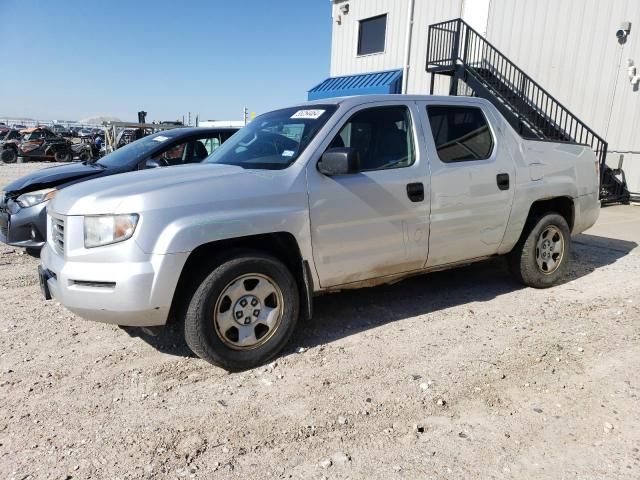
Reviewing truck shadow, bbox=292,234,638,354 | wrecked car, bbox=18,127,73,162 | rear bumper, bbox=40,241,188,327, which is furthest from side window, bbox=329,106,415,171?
wrecked car, bbox=18,127,73,162

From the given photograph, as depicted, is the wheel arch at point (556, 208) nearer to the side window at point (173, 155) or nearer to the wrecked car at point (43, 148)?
the side window at point (173, 155)

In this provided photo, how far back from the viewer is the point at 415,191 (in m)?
3.96

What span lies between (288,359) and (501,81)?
12.1 m

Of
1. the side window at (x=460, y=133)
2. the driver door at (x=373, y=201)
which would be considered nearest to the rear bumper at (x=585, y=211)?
the side window at (x=460, y=133)

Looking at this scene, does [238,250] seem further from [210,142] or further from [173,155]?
[210,142]

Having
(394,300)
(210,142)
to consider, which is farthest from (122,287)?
(210,142)

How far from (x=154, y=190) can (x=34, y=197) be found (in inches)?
134

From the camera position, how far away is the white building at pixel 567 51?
1156 centimetres

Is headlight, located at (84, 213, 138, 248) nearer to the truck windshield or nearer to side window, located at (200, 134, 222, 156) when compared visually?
the truck windshield

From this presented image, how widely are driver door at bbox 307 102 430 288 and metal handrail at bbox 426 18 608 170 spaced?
30.0 ft

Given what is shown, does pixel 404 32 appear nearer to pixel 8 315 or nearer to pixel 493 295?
pixel 493 295

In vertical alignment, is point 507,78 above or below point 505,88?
above

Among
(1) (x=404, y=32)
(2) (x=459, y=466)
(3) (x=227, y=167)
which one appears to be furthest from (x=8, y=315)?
(1) (x=404, y=32)

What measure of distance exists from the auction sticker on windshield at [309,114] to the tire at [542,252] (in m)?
2.50
